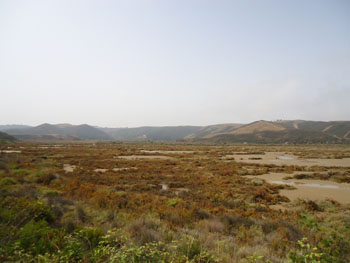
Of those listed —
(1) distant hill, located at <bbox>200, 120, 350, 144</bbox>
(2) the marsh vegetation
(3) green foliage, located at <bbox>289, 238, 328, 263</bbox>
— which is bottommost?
(1) distant hill, located at <bbox>200, 120, 350, 144</bbox>

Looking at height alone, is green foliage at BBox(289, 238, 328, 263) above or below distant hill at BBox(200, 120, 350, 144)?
above

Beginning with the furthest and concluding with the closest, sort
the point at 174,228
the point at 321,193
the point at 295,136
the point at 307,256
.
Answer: the point at 295,136, the point at 321,193, the point at 174,228, the point at 307,256

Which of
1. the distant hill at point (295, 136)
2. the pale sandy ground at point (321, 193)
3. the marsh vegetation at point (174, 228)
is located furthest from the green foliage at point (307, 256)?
the distant hill at point (295, 136)

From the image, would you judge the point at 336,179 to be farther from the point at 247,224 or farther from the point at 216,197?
the point at 247,224

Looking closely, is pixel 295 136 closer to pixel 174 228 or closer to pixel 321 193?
pixel 321 193

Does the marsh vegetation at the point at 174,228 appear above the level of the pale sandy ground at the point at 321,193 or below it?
above

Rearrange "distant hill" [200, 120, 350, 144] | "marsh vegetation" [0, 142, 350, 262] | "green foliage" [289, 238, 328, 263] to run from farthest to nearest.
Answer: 1. "distant hill" [200, 120, 350, 144]
2. "marsh vegetation" [0, 142, 350, 262]
3. "green foliage" [289, 238, 328, 263]

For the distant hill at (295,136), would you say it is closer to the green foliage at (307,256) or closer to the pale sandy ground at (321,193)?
the pale sandy ground at (321,193)

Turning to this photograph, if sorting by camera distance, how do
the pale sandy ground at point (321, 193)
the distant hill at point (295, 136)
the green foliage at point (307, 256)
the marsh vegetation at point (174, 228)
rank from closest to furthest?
the green foliage at point (307, 256) → the marsh vegetation at point (174, 228) → the pale sandy ground at point (321, 193) → the distant hill at point (295, 136)

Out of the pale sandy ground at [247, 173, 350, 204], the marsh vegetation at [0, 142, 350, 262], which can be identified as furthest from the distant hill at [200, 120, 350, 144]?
the marsh vegetation at [0, 142, 350, 262]

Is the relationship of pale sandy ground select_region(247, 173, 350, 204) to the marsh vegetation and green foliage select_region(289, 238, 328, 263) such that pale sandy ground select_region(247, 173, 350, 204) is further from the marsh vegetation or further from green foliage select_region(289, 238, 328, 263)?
green foliage select_region(289, 238, 328, 263)

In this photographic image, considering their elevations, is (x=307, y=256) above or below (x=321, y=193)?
above

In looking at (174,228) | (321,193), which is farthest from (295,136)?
(174,228)

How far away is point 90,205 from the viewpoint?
8109mm
